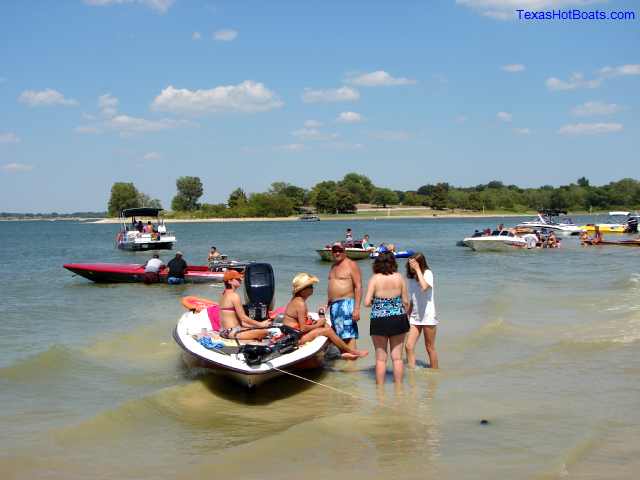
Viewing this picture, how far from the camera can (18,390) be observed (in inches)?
394

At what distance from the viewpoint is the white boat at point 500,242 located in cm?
4091

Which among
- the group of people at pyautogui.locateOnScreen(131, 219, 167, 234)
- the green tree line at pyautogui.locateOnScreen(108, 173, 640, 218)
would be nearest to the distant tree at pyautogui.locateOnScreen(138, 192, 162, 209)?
the green tree line at pyautogui.locateOnScreen(108, 173, 640, 218)

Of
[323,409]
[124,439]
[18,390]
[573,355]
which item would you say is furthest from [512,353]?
[18,390]

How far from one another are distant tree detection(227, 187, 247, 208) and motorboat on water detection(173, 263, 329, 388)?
173717 millimetres

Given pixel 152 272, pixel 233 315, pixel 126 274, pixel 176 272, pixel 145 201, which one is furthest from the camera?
pixel 145 201

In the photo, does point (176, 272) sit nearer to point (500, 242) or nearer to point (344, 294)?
point (344, 294)

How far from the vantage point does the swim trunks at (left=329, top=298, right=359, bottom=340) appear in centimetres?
972

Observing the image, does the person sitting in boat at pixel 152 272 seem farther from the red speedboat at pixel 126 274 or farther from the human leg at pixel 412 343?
the human leg at pixel 412 343

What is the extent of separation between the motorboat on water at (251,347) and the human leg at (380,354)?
0.86 meters

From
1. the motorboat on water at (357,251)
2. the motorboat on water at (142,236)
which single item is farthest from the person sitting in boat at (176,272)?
the motorboat on water at (142,236)

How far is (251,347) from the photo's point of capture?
827 centimetres

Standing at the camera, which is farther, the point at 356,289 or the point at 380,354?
the point at 356,289

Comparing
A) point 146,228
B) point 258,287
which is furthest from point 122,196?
point 258,287

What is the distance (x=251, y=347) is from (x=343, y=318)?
6.42ft
